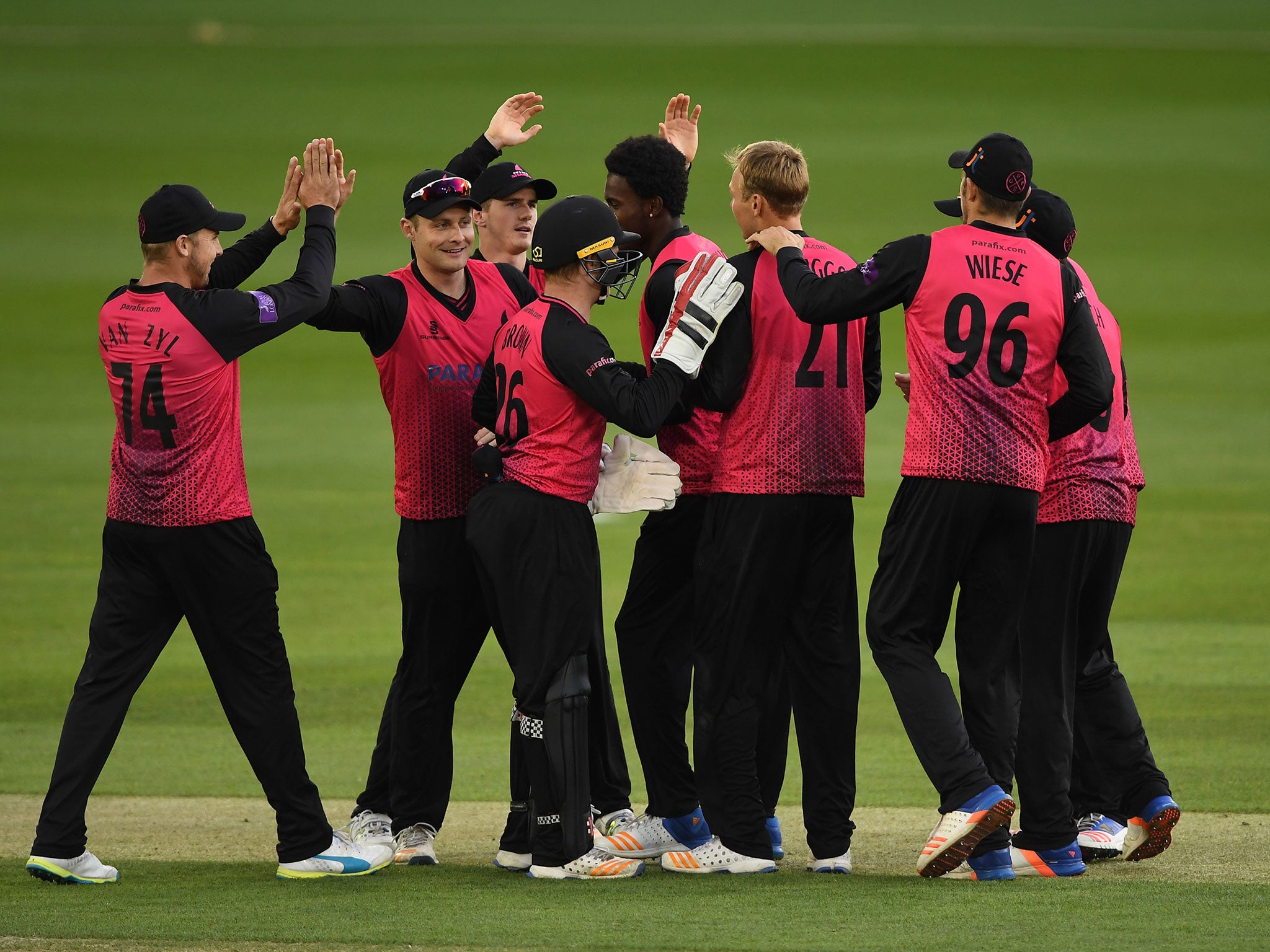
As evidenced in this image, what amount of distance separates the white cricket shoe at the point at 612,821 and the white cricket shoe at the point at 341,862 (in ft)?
2.30

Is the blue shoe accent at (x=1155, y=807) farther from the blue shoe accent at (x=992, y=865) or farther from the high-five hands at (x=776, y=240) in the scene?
the high-five hands at (x=776, y=240)

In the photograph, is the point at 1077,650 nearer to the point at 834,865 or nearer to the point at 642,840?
the point at 834,865

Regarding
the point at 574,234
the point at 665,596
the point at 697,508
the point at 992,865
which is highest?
the point at 574,234

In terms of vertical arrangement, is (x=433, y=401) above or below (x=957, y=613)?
above

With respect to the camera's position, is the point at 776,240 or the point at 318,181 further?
the point at 318,181

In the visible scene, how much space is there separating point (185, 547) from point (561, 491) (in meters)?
1.10

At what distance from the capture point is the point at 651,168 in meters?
5.01

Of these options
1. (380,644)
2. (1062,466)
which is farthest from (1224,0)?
(1062,466)

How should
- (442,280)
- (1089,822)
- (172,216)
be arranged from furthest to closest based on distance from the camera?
(1089,822) < (442,280) < (172,216)

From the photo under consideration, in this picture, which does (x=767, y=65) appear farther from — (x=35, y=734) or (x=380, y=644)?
(x=35, y=734)

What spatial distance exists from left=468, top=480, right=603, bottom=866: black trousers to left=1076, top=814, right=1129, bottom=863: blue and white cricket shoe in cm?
164

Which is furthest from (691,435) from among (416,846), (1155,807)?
(1155,807)

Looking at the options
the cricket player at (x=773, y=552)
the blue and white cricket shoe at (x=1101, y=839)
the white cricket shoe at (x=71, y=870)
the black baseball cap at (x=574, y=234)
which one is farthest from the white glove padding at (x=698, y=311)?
the white cricket shoe at (x=71, y=870)

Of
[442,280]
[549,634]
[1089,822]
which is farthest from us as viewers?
[1089,822]
